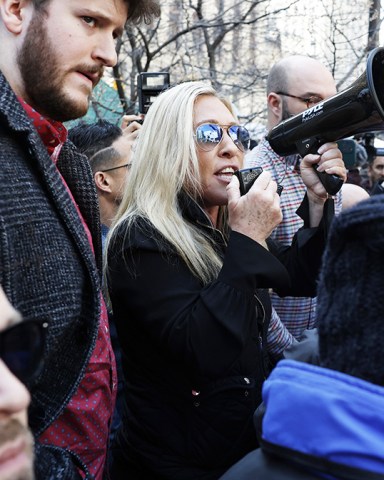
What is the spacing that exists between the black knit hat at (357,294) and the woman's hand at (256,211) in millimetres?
777

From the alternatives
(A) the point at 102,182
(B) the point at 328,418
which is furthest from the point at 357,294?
(A) the point at 102,182

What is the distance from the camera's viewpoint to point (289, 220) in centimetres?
276

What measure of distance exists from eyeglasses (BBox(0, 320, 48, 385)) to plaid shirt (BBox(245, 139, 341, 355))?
1.74 meters

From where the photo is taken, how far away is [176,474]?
167cm

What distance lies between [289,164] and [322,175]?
721 millimetres

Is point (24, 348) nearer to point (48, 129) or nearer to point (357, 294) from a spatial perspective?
point (357, 294)

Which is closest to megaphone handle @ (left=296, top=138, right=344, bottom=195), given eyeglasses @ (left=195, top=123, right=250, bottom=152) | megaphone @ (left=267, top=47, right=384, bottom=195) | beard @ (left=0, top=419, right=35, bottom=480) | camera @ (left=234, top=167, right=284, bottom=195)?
megaphone @ (left=267, top=47, right=384, bottom=195)

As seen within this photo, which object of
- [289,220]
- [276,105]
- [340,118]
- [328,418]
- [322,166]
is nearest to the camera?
[328,418]

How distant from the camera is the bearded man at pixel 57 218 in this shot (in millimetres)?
1159

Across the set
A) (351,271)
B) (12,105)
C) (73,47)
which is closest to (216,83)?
(73,47)

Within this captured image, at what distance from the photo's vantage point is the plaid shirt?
2662 millimetres

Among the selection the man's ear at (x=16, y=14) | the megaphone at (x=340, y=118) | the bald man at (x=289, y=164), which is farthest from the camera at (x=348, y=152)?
the man's ear at (x=16, y=14)

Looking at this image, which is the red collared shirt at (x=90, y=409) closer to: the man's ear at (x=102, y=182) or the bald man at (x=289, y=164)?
the bald man at (x=289, y=164)

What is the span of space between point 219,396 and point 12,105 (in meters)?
1.01
